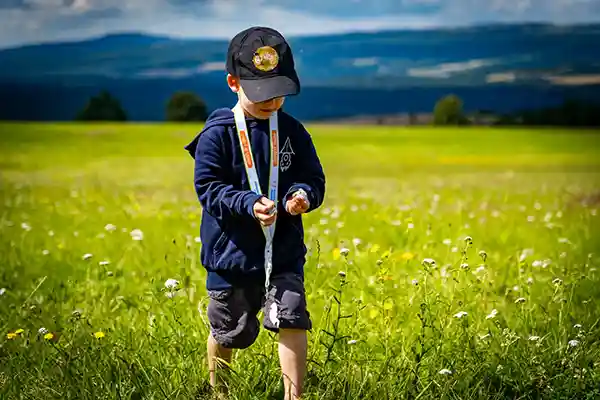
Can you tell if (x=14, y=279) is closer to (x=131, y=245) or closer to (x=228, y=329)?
(x=131, y=245)

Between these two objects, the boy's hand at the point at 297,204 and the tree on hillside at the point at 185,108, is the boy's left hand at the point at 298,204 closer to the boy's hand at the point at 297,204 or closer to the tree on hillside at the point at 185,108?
the boy's hand at the point at 297,204

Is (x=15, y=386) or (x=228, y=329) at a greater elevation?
(x=228, y=329)

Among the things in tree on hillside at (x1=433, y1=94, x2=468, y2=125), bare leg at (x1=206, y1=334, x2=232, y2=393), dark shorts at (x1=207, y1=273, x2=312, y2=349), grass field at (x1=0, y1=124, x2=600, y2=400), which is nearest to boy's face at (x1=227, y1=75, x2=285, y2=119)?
dark shorts at (x1=207, y1=273, x2=312, y2=349)

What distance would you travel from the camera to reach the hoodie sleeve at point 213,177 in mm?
2775

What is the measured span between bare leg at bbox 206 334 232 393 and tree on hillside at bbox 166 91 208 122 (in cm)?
298

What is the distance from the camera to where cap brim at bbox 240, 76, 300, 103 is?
9.16 ft

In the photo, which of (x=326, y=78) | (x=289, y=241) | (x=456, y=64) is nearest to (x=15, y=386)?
(x=289, y=241)

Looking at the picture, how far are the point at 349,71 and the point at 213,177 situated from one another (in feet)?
10.9

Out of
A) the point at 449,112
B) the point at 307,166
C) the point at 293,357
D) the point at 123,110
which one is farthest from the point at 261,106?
the point at 449,112

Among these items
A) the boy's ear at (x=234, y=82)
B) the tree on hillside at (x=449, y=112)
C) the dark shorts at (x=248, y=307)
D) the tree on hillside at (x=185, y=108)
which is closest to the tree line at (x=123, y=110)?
the tree on hillside at (x=185, y=108)

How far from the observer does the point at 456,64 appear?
6527 millimetres

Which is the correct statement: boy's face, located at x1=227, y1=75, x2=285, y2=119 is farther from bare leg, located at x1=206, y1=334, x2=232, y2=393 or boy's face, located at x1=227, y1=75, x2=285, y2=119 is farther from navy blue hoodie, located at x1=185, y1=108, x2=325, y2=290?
bare leg, located at x1=206, y1=334, x2=232, y2=393

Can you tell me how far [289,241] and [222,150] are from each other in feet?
1.09

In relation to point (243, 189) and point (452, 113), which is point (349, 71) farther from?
point (243, 189)
